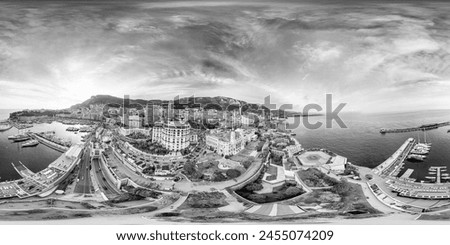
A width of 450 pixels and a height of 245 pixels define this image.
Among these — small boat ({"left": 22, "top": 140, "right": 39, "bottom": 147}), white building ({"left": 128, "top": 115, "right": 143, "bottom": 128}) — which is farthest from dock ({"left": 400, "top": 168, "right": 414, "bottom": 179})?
small boat ({"left": 22, "top": 140, "right": 39, "bottom": 147})

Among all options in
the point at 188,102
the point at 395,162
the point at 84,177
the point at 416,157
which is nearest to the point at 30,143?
the point at 84,177

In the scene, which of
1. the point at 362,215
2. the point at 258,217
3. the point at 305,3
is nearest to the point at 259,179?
the point at 258,217

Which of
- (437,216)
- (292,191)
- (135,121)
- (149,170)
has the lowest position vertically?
(437,216)

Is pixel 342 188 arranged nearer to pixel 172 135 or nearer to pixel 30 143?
pixel 172 135

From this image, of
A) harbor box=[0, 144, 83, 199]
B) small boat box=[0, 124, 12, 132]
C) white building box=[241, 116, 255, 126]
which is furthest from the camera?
white building box=[241, 116, 255, 126]

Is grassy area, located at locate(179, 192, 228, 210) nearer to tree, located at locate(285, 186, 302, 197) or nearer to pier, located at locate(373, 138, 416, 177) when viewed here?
tree, located at locate(285, 186, 302, 197)

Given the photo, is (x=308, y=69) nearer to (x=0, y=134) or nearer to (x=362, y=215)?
(x=362, y=215)
